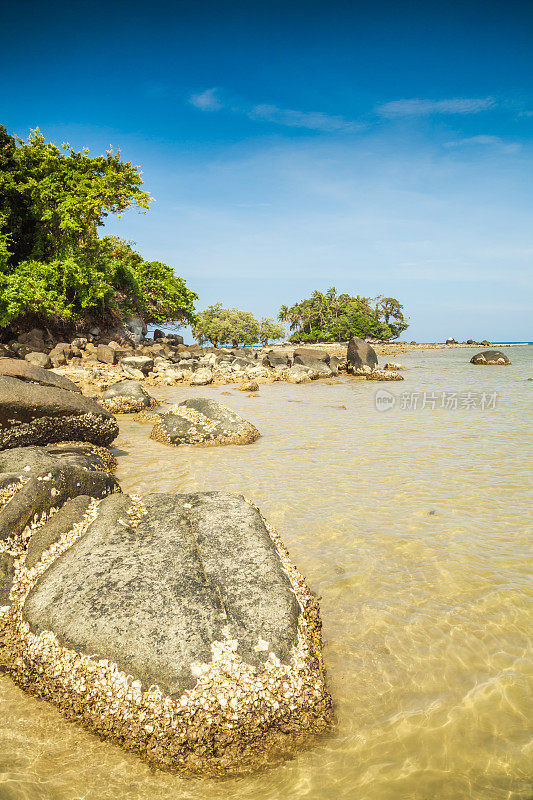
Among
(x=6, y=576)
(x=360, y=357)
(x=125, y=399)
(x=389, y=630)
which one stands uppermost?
(x=360, y=357)

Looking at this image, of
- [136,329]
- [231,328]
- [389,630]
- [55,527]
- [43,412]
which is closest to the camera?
[389,630]

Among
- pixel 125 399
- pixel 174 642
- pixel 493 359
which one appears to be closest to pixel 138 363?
pixel 125 399

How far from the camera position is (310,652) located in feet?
9.87

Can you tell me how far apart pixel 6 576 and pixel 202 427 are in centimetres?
664

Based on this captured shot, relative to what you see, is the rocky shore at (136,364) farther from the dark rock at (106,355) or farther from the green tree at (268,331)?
the green tree at (268,331)

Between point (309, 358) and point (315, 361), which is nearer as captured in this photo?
point (315, 361)

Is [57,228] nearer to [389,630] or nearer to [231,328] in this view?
[389,630]

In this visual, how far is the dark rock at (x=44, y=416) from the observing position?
6.63m

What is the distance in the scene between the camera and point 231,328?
7462cm

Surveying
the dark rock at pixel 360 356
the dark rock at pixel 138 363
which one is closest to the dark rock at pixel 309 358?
the dark rock at pixel 360 356

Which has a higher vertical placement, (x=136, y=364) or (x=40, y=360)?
(x=40, y=360)

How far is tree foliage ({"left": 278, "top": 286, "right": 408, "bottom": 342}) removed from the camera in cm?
10050

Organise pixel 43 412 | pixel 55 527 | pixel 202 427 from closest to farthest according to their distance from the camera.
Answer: pixel 55 527, pixel 43 412, pixel 202 427

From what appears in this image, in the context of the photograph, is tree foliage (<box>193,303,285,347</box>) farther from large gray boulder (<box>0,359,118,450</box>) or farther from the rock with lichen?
large gray boulder (<box>0,359,118,450</box>)
